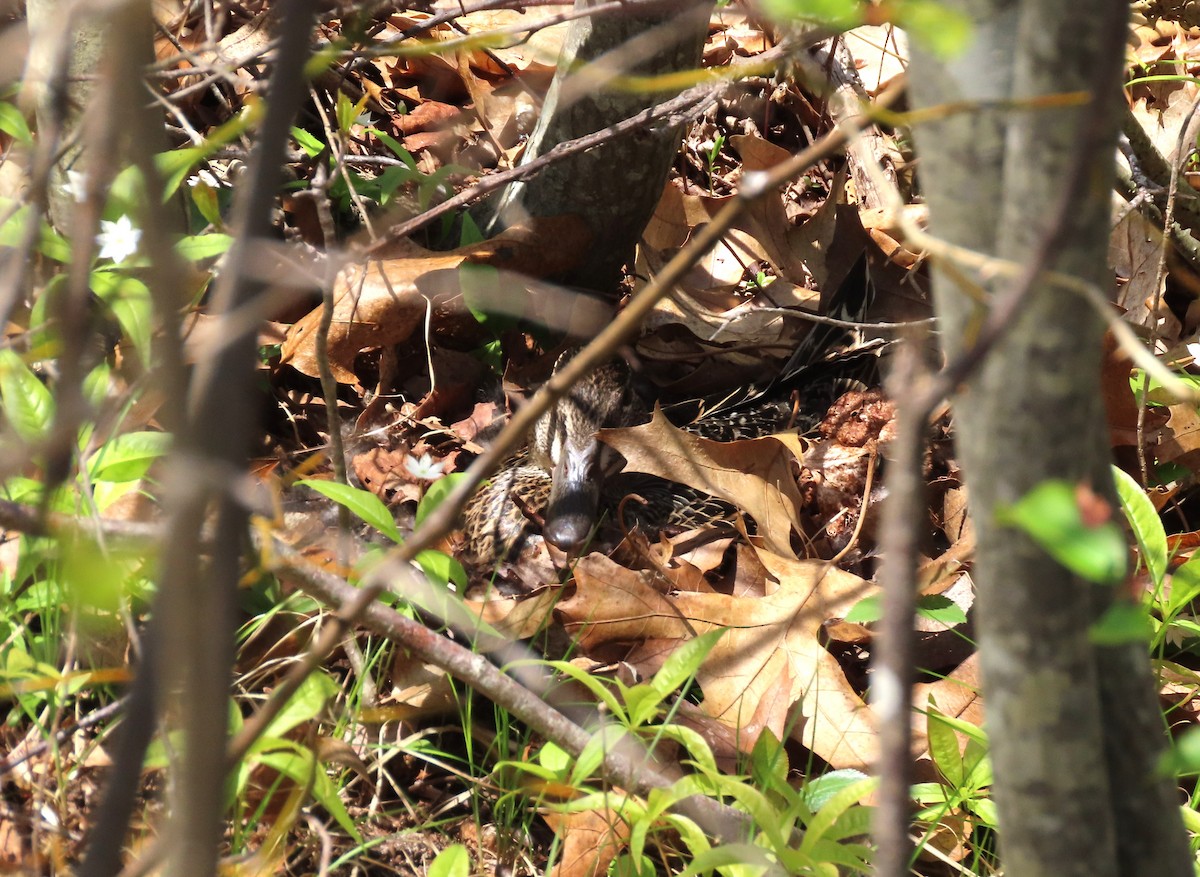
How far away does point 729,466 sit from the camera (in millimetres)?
3373

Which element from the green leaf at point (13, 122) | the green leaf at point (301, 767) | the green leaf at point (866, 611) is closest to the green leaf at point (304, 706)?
the green leaf at point (301, 767)

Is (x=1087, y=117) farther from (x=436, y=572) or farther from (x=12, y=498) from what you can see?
(x=12, y=498)

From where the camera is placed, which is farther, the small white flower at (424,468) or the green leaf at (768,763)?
the small white flower at (424,468)

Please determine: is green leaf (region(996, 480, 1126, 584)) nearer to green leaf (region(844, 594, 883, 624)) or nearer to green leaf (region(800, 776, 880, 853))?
green leaf (region(800, 776, 880, 853))

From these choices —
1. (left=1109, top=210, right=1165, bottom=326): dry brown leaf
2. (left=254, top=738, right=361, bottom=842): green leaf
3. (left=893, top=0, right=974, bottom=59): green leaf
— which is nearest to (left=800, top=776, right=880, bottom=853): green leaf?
(left=254, top=738, right=361, bottom=842): green leaf

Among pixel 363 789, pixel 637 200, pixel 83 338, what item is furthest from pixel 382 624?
pixel 637 200

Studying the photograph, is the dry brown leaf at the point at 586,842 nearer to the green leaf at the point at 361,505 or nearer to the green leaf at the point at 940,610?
the green leaf at the point at 361,505

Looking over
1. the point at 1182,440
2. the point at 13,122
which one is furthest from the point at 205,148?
the point at 1182,440

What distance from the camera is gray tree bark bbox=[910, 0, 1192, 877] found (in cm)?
86

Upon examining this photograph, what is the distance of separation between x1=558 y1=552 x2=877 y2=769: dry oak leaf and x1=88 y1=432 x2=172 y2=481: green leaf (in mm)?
1011

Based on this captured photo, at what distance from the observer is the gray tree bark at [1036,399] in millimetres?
860

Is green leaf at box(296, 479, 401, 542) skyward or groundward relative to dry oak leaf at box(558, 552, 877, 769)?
skyward

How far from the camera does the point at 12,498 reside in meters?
2.17

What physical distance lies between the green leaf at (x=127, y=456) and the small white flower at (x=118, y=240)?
73cm
